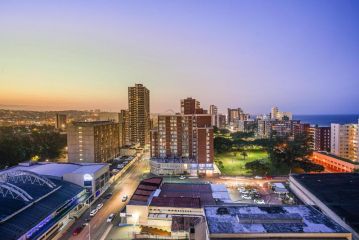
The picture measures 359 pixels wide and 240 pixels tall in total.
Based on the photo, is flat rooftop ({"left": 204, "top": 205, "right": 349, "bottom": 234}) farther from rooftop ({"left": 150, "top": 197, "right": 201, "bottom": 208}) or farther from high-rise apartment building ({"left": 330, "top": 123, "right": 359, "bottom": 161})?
high-rise apartment building ({"left": 330, "top": 123, "right": 359, "bottom": 161})

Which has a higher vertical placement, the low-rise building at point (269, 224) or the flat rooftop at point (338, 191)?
the low-rise building at point (269, 224)

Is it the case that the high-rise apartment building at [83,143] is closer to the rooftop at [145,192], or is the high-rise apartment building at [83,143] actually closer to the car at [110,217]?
the rooftop at [145,192]

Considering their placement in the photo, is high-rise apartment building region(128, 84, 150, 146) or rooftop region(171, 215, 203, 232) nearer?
rooftop region(171, 215, 203, 232)

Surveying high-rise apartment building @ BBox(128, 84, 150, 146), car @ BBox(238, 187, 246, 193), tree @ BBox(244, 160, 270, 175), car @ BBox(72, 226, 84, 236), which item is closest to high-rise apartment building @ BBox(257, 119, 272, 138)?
high-rise apartment building @ BBox(128, 84, 150, 146)

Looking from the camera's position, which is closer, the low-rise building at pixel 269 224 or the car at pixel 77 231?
the low-rise building at pixel 269 224

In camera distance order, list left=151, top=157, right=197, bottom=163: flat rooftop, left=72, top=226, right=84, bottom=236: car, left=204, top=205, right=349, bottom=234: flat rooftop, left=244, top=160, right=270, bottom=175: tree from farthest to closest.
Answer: left=151, top=157, right=197, bottom=163: flat rooftop
left=244, top=160, right=270, bottom=175: tree
left=72, top=226, right=84, bottom=236: car
left=204, top=205, right=349, bottom=234: flat rooftop

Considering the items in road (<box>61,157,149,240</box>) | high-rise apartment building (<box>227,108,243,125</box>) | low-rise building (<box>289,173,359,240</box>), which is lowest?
road (<box>61,157,149,240</box>)

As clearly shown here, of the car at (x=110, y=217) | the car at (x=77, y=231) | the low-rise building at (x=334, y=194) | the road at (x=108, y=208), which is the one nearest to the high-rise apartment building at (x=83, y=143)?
the road at (x=108, y=208)

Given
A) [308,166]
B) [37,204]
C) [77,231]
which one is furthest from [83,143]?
[308,166]
